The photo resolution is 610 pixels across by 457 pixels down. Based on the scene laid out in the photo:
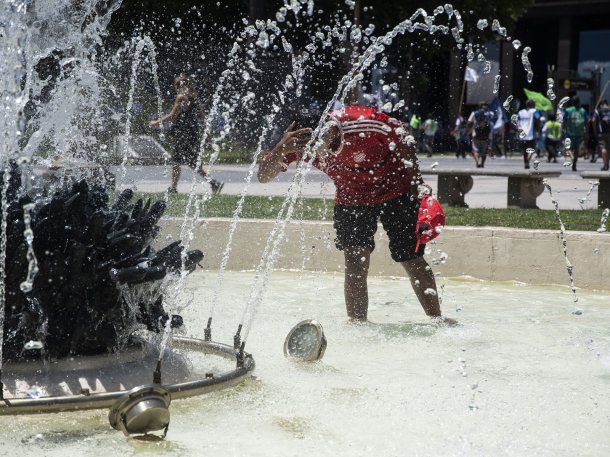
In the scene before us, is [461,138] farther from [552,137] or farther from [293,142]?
[293,142]

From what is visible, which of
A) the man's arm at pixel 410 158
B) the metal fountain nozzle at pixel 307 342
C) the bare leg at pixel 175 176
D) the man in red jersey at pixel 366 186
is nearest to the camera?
the metal fountain nozzle at pixel 307 342

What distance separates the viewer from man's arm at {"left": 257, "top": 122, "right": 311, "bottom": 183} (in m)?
5.33

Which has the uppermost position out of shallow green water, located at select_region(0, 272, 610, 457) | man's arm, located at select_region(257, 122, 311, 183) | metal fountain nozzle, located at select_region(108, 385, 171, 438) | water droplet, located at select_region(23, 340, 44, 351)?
man's arm, located at select_region(257, 122, 311, 183)

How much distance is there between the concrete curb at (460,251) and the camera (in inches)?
306

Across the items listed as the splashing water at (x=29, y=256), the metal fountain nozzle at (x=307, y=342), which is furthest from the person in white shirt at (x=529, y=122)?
the splashing water at (x=29, y=256)

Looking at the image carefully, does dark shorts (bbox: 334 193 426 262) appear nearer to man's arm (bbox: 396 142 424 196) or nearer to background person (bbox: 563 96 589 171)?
man's arm (bbox: 396 142 424 196)

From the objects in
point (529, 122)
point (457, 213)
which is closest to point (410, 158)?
point (457, 213)

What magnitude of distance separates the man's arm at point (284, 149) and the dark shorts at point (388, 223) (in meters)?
0.79

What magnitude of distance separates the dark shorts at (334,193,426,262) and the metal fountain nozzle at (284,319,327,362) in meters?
1.01

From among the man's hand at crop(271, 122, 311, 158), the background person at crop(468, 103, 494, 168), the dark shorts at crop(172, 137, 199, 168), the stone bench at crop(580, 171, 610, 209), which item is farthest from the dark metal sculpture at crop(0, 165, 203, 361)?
the background person at crop(468, 103, 494, 168)

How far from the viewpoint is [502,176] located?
468 inches

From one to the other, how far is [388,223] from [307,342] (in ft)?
3.84

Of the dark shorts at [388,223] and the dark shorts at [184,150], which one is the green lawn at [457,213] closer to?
the dark shorts at [184,150]

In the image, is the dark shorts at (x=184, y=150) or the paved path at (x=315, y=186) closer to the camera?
the dark shorts at (x=184, y=150)
